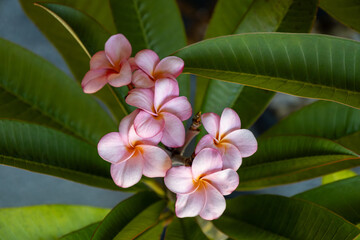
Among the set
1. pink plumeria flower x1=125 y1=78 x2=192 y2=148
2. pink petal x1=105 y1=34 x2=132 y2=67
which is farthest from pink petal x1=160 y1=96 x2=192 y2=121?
pink petal x1=105 y1=34 x2=132 y2=67

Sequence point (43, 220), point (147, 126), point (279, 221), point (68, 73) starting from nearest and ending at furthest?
point (147, 126) < point (279, 221) < point (43, 220) < point (68, 73)

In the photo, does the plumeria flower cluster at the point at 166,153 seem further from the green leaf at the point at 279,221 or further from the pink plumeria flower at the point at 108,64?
the green leaf at the point at 279,221

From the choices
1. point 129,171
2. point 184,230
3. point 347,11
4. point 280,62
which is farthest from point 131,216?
point 347,11

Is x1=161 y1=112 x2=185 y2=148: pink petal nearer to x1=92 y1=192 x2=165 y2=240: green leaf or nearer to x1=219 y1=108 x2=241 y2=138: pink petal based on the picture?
x1=219 y1=108 x2=241 y2=138: pink petal

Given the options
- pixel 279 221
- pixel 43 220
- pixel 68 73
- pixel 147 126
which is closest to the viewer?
pixel 147 126

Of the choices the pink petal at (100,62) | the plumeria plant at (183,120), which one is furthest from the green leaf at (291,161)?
the pink petal at (100,62)

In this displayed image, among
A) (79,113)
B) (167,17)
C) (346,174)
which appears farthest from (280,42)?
(346,174)

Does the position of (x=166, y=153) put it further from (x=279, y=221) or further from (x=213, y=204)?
(x=279, y=221)
